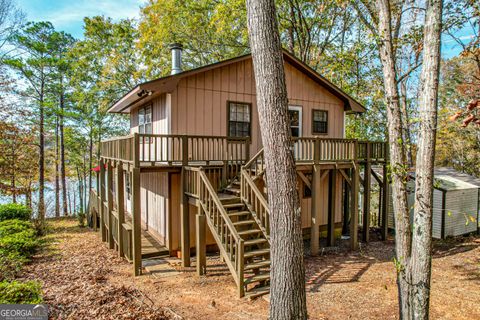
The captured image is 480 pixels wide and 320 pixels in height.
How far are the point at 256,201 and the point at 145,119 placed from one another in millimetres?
6288

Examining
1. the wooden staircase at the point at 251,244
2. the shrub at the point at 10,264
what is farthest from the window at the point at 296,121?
the shrub at the point at 10,264

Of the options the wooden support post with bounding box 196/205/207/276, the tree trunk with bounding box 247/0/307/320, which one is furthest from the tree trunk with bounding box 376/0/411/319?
the wooden support post with bounding box 196/205/207/276

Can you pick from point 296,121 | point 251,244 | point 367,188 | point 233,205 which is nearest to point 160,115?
point 233,205

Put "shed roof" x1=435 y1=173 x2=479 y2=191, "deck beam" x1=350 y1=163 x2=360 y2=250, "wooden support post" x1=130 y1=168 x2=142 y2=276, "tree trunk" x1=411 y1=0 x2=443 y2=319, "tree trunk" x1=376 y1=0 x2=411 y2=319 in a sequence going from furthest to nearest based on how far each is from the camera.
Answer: "shed roof" x1=435 y1=173 x2=479 y2=191 < "deck beam" x1=350 y1=163 x2=360 y2=250 < "wooden support post" x1=130 y1=168 x2=142 y2=276 < "tree trunk" x1=376 y1=0 x2=411 y2=319 < "tree trunk" x1=411 y1=0 x2=443 y2=319

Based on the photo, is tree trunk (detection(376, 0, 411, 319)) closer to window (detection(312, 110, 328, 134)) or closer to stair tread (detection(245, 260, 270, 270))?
stair tread (detection(245, 260, 270, 270))

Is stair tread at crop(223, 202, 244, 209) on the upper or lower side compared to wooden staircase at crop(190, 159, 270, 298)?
upper

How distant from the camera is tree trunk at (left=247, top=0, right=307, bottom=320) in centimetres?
405

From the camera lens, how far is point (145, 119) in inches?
462

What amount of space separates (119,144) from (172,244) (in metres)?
3.53

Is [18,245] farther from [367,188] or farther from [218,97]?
[367,188]

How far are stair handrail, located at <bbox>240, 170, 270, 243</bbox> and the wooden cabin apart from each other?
3cm

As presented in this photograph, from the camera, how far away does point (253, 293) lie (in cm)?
645

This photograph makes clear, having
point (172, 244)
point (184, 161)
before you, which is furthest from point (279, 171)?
point (172, 244)

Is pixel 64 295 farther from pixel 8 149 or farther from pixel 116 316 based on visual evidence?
pixel 8 149
